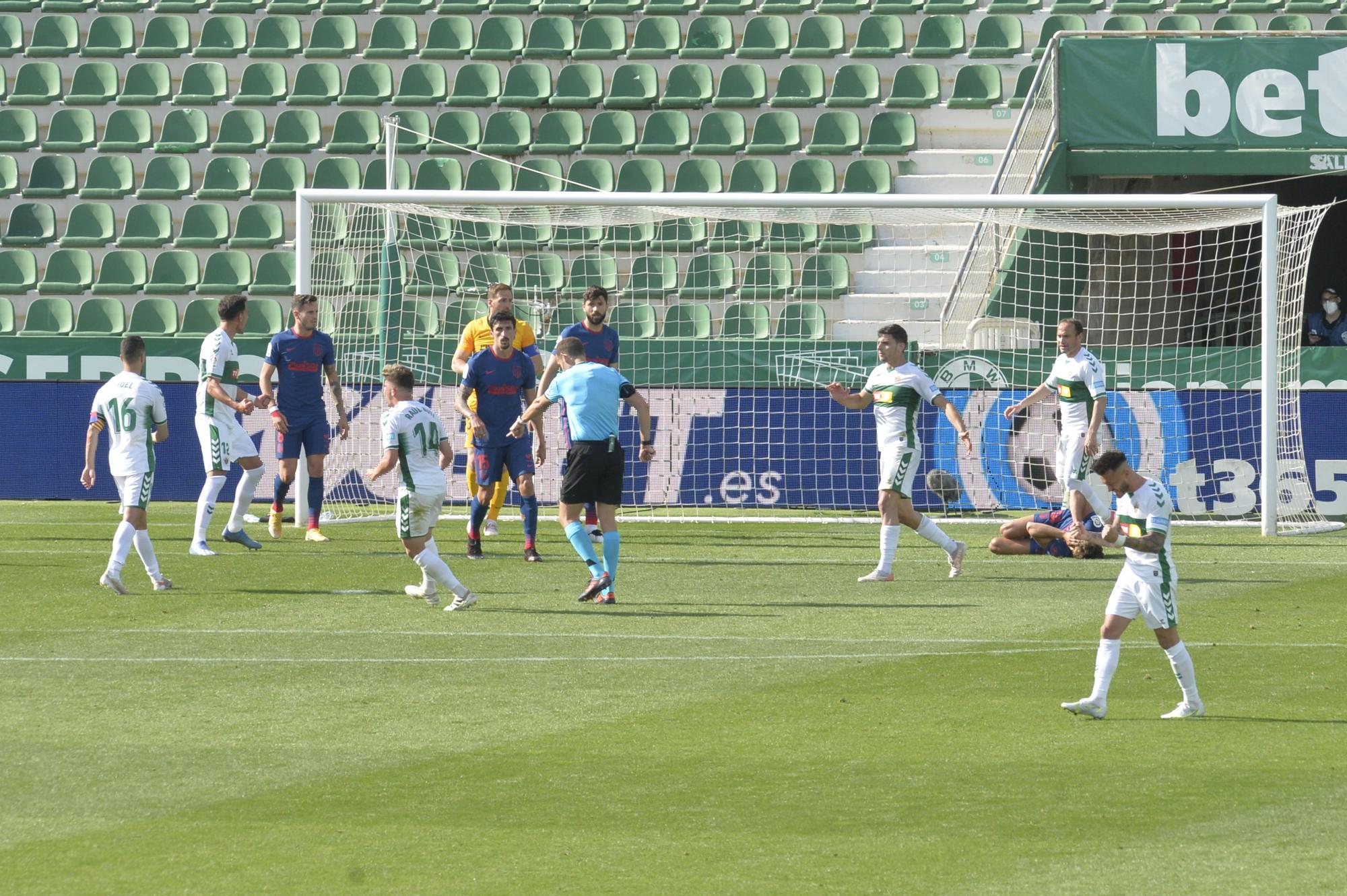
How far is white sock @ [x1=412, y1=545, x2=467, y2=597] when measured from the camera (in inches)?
427

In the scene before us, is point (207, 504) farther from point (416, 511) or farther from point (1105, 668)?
point (1105, 668)

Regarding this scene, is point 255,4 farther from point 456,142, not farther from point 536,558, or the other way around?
point 536,558

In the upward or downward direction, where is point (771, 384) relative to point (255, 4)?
downward

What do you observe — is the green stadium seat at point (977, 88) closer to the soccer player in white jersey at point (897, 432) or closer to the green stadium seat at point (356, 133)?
the green stadium seat at point (356, 133)

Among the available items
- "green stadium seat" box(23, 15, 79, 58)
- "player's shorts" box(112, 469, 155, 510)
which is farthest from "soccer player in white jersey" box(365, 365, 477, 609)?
"green stadium seat" box(23, 15, 79, 58)

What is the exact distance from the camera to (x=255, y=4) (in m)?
25.6

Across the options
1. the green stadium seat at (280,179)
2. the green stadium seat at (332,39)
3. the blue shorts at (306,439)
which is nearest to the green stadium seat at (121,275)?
the green stadium seat at (280,179)

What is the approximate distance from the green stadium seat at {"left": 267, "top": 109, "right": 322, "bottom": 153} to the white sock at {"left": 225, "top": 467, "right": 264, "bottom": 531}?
33.6ft

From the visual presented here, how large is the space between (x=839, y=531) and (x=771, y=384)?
2.40 m

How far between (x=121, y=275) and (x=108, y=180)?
200 centimetres

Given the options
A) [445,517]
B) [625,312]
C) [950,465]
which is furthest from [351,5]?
[950,465]

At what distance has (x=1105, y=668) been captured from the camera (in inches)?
306

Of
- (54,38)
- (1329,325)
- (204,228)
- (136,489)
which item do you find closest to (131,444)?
(136,489)

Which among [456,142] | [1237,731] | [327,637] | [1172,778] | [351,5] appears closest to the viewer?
[1172,778]
